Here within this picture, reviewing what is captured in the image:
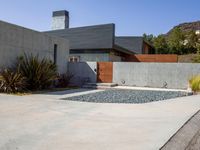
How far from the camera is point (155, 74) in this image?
20.0 meters

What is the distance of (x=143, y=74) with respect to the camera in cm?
2027

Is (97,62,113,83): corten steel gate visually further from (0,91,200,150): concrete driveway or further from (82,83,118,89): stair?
(0,91,200,150): concrete driveway

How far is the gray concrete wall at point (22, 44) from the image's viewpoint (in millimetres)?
14130

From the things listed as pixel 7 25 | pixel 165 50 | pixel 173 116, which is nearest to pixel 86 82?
pixel 7 25

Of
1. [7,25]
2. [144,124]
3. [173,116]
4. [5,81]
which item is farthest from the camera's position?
[7,25]

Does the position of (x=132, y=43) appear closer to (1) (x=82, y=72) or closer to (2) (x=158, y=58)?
(2) (x=158, y=58)

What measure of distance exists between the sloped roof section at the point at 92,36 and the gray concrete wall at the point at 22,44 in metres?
6.73

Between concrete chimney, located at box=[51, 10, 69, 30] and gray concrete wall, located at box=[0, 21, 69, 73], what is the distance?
11.3m

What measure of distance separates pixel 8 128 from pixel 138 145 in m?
2.75

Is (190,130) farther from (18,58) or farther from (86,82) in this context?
(86,82)

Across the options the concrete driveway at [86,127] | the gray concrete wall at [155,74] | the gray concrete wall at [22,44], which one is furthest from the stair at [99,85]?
the concrete driveway at [86,127]

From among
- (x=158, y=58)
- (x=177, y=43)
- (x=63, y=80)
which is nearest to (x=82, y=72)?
(x=63, y=80)

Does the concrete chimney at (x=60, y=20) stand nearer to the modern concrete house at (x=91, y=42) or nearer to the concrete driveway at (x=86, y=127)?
the modern concrete house at (x=91, y=42)

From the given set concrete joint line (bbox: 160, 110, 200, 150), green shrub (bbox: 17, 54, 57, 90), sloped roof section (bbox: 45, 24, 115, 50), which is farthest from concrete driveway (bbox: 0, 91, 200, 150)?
sloped roof section (bbox: 45, 24, 115, 50)
